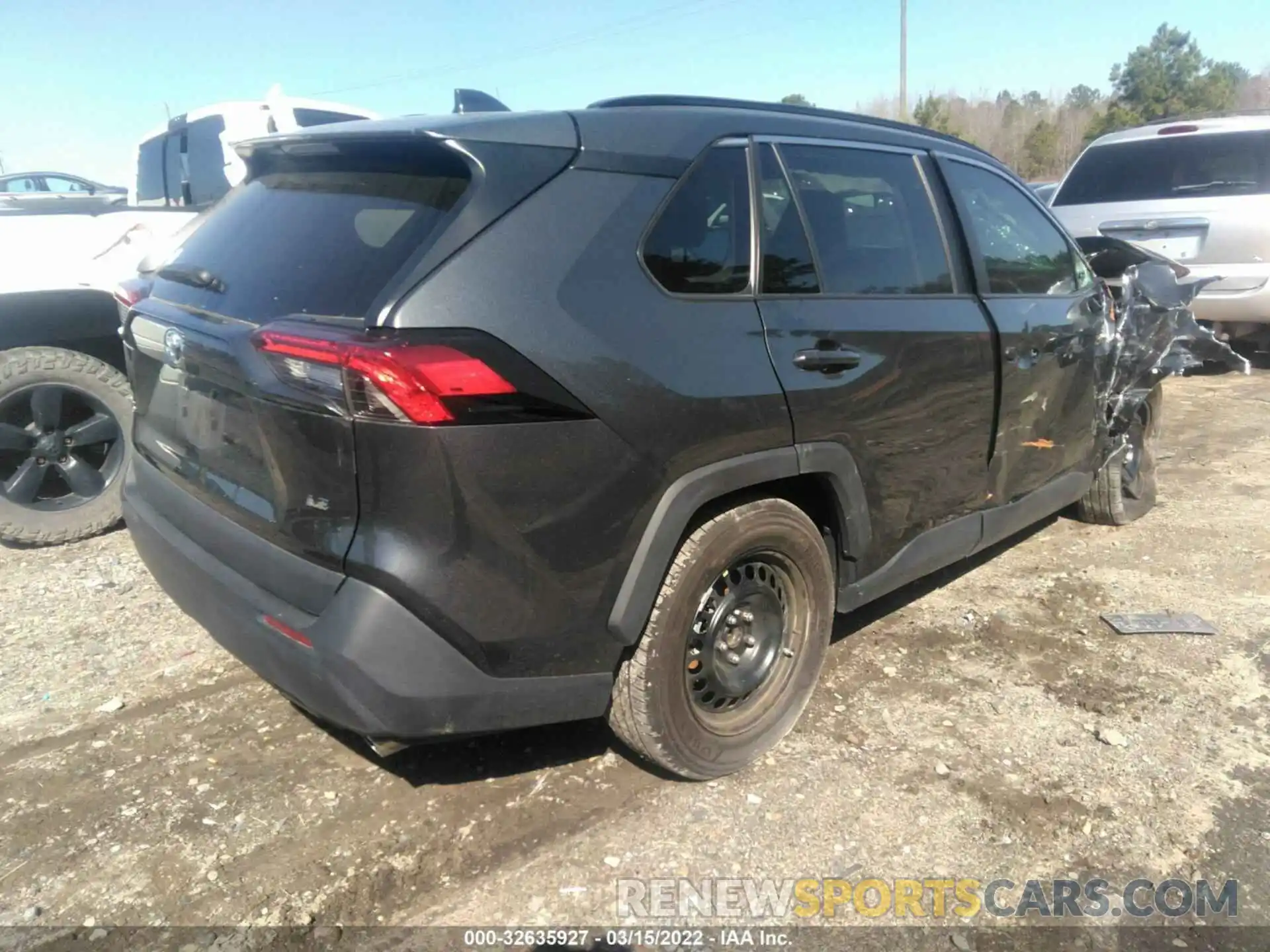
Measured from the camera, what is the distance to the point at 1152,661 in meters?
3.61

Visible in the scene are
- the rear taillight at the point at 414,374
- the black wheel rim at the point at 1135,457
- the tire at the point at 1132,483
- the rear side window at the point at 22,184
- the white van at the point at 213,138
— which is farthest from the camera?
the rear side window at the point at 22,184

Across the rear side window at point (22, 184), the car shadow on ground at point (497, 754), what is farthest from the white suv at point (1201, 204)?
the rear side window at point (22, 184)

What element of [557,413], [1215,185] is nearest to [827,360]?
[557,413]

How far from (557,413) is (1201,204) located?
757cm

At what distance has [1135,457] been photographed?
16.7 ft

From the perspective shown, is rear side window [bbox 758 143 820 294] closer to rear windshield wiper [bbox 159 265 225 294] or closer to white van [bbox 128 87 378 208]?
rear windshield wiper [bbox 159 265 225 294]

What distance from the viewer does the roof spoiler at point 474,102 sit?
2934mm

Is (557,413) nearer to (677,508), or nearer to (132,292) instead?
(677,508)

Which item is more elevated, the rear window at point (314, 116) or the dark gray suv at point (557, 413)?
the rear window at point (314, 116)

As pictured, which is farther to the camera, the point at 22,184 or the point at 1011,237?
the point at 22,184

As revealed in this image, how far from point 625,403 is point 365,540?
0.66m

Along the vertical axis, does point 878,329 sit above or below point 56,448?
above

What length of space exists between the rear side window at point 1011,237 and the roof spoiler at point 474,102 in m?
1.63

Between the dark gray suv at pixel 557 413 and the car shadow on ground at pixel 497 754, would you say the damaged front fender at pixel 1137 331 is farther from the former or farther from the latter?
the car shadow on ground at pixel 497 754
